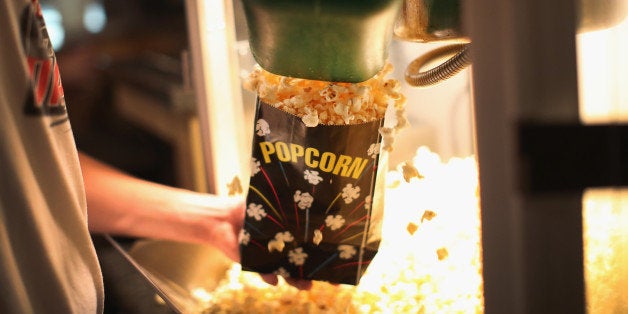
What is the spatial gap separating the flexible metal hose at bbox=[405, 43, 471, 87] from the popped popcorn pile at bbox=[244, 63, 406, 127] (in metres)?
0.06

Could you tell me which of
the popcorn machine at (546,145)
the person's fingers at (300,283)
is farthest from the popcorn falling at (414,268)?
the popcorn machine at (546,145)

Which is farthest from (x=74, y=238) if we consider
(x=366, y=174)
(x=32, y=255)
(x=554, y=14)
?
(x=554, y=14)

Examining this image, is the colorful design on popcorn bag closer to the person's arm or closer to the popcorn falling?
the popcorn falling

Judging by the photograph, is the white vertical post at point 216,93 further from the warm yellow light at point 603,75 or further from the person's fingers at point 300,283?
the warm yellow light at point 603,75

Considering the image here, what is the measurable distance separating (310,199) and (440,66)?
224mm

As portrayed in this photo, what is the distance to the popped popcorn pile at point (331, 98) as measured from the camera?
669 millimetres

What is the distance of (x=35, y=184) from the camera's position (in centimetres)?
65

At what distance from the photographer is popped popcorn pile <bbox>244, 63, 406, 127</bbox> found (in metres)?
0.67

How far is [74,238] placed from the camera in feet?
2.28

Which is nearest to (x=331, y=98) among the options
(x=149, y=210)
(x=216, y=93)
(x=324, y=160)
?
(x=324, y=160)

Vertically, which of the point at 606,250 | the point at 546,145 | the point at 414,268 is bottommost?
the point at 414,268

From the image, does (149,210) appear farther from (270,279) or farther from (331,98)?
(331,98)

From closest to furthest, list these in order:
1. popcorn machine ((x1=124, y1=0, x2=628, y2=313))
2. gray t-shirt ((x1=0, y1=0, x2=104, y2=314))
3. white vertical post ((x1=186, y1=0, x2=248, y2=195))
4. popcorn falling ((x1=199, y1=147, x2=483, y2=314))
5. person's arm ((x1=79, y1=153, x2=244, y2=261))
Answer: popcorn machine ((x1=124, y1=0, x2=628, y2=313)), gray t-shirt ((x1=0, y1=0, x2=104, y2=314)), popcorn falling ((x1=199, y1=147, x2=483, y2=314)), person's arm ((x1=79, y1=153, x2=244, y2=261)), white vertical post ((x1=186, y1=0, x2=248, y2=195))

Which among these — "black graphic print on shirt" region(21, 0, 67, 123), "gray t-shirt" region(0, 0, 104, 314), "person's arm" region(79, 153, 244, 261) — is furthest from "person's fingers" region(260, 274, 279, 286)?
"black graphic print on shirt" region(21, 0, 67, 123)
